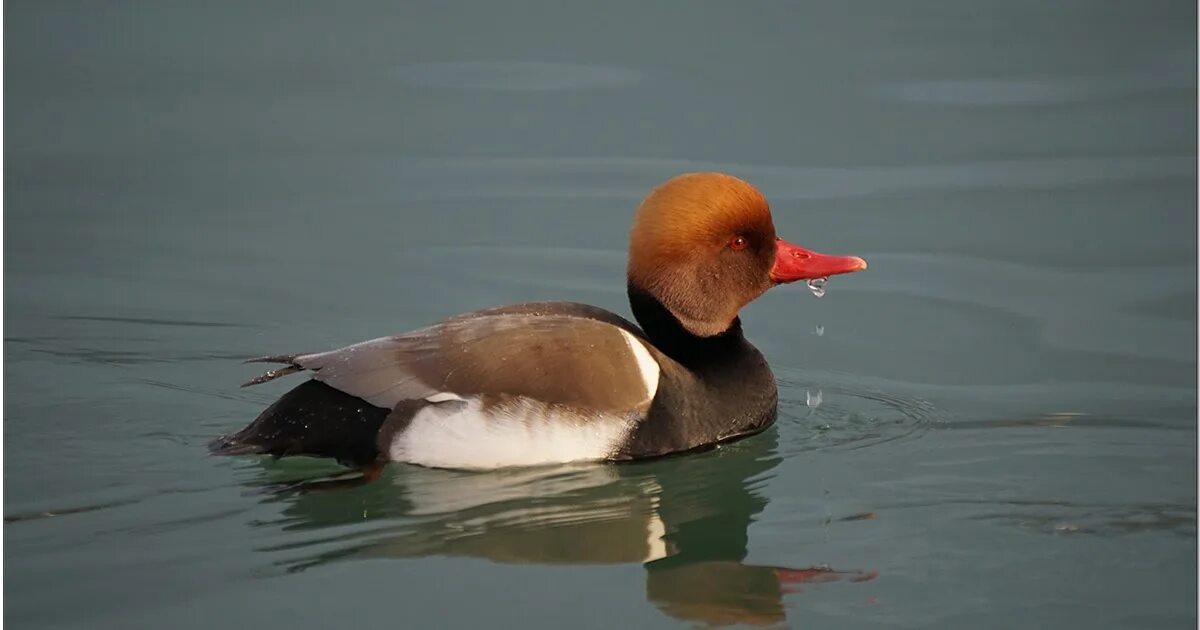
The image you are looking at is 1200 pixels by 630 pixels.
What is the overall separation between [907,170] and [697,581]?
535cm

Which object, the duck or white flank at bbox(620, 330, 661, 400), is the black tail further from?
white flank at bbox(620, 330, 661, 400)

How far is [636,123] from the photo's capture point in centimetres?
1143

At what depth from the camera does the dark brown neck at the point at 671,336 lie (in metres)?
7.29

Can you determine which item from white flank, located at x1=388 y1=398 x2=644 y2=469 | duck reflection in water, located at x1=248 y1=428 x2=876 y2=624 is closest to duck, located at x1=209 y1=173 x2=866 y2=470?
white flank, located at x1=388 y1=398 x2=644 y2=469

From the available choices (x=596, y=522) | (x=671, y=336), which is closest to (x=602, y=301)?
(x=671, y=336)

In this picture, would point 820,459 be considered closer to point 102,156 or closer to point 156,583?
point 156,583

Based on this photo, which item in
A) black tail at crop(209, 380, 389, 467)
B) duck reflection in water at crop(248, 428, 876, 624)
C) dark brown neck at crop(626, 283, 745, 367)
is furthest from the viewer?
dark brown neck at crop(626, 283, 745, 367)

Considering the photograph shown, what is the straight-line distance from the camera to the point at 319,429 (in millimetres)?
6699

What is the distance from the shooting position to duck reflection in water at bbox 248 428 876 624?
5.84m

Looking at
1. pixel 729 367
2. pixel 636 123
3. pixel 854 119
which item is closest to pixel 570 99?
pixel 636 123

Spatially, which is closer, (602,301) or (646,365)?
(646,365)

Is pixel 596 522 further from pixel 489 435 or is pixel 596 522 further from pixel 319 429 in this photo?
pixel 319 429

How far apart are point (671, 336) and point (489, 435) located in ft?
3.08

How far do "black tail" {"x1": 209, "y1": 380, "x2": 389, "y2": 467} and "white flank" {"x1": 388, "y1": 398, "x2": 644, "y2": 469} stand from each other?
0.38 ft
